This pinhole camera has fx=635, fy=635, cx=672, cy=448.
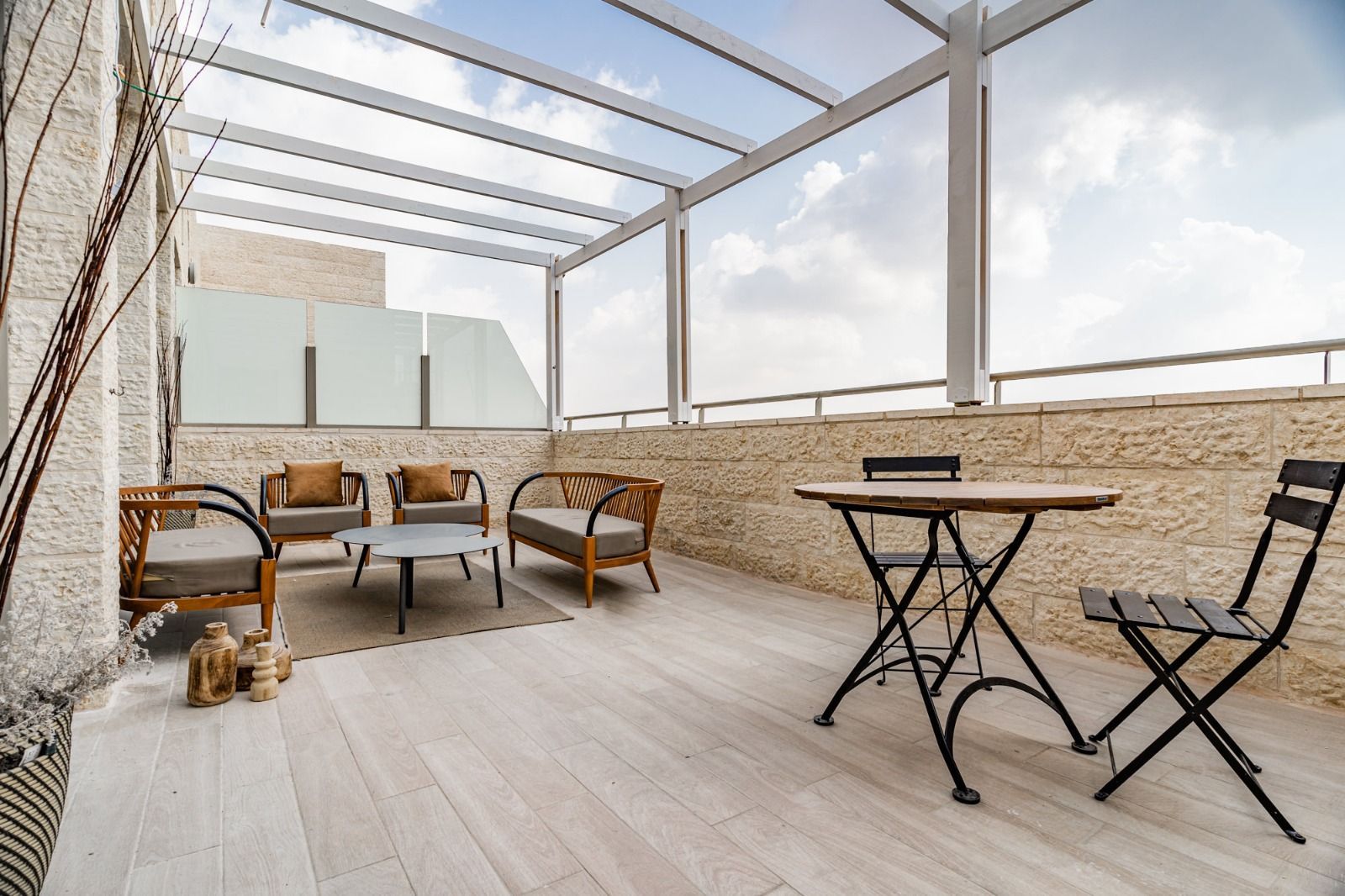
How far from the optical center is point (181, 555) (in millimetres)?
2715

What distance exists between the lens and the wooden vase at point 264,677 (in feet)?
7.51

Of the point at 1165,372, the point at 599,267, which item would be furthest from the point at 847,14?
the point at 599,267

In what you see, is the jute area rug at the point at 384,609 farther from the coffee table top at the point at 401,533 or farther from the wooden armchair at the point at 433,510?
the wooden armchair at the point at 433,510

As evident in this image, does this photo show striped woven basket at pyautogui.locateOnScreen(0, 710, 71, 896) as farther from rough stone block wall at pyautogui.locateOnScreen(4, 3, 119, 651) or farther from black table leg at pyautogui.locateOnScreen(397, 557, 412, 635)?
black table leg at pyautogui.locateOnScreen(397, 557, 412, 635)

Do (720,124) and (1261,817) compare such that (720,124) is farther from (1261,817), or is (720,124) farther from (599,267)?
(1261,817)

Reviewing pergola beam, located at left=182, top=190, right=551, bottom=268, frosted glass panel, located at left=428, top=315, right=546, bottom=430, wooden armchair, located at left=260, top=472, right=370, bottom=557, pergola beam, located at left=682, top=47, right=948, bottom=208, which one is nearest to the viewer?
pergola beam, located at left=682, top=47, right=948, bottom=208

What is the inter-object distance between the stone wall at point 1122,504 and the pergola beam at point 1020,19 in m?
1.82

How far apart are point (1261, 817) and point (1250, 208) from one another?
7.45 feet

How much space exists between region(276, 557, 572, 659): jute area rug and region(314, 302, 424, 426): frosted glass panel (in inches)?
97.8

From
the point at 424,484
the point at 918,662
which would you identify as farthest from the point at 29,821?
the point at 424,484

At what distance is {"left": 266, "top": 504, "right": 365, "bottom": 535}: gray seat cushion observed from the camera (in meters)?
4.49

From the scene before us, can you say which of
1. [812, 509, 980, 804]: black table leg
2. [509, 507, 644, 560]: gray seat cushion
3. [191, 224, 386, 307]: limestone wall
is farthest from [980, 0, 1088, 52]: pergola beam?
[191, 224, 386, 307]: limestone wall

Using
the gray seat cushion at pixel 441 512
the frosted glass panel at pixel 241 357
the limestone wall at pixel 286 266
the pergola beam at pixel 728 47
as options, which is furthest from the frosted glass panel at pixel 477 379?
the pergola beam at pixel 728 47

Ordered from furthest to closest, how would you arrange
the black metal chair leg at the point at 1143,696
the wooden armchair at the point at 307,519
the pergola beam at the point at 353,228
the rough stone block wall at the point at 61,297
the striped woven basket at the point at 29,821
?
the pergola beam at the point at 353,228, the wooden armchair at the point at 307,519, the rough stone block wall at the point at 61,297, the black metal chair leg at the point at 1143,696, the striped woven basket at the point at 29,821
